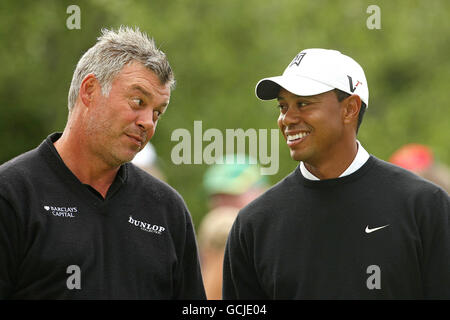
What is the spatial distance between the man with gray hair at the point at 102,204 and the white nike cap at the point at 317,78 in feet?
2.00

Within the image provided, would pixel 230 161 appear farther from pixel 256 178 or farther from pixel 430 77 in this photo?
pixel 430 77

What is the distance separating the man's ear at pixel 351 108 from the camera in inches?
202

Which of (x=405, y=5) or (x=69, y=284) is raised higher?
(x=405, y=5)

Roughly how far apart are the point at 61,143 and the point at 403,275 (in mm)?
1926

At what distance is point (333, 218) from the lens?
4883 mm

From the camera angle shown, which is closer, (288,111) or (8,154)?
(288,111)

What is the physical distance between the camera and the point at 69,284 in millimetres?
4488

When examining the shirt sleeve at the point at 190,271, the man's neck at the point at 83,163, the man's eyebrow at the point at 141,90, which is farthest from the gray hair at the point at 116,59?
the shirt sleeve at the point at 190,271

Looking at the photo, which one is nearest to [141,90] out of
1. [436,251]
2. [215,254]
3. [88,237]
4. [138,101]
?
[138,101]

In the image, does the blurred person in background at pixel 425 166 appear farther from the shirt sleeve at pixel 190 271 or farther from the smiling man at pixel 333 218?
the shirt sleeve at pixel 190 271

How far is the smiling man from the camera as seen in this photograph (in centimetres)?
471

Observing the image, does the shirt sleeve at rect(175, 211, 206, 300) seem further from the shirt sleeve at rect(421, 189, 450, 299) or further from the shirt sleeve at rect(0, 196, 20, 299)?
the shirt sleeve at rect(421, 189, 450, 299)

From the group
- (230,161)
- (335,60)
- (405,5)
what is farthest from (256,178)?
(405,5)

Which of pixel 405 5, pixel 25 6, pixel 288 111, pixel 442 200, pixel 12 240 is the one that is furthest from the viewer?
pixel 405 5
